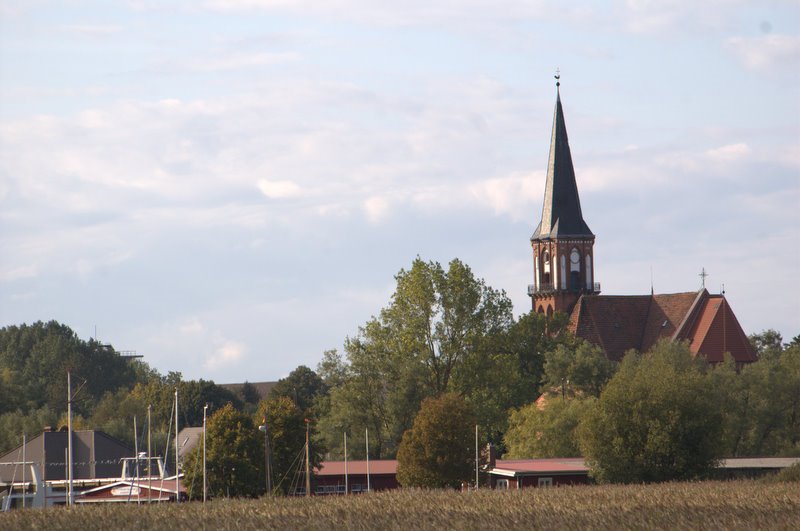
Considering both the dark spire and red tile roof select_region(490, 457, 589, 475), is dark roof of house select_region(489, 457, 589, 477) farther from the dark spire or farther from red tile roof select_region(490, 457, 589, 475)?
the dark spire

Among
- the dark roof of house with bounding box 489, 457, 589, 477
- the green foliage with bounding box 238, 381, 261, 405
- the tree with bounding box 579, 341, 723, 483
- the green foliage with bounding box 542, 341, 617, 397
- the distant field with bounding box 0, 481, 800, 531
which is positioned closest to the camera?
the distant field with bounding box 0, 481, 800, 531

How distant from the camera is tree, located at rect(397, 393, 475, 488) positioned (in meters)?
80.6

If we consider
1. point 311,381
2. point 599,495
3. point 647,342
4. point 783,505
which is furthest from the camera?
point 311,381

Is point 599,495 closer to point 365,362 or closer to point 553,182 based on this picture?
point 365,362

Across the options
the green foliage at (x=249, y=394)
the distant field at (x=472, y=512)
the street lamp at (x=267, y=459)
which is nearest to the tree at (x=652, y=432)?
the distant field at (x=472, y=512)

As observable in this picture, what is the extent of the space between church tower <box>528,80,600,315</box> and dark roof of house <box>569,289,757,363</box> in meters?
4.32

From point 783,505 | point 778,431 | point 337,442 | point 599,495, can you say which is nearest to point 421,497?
point 599,495

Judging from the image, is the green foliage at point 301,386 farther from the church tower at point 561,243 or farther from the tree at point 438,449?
the tree at point 438,449

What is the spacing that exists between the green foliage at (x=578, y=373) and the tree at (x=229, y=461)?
3466 cm

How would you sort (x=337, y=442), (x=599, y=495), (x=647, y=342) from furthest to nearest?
(x=647, y=342), (x=337, y=442), (x=599, y=495)

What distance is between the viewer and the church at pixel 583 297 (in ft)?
454

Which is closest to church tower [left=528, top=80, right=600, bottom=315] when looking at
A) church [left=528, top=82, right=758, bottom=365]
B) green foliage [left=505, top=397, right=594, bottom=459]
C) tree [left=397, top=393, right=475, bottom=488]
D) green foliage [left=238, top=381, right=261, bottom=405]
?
church [left=528, top=82, right=758, bottom=365]

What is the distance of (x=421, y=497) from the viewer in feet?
200

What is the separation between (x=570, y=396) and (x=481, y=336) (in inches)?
536
